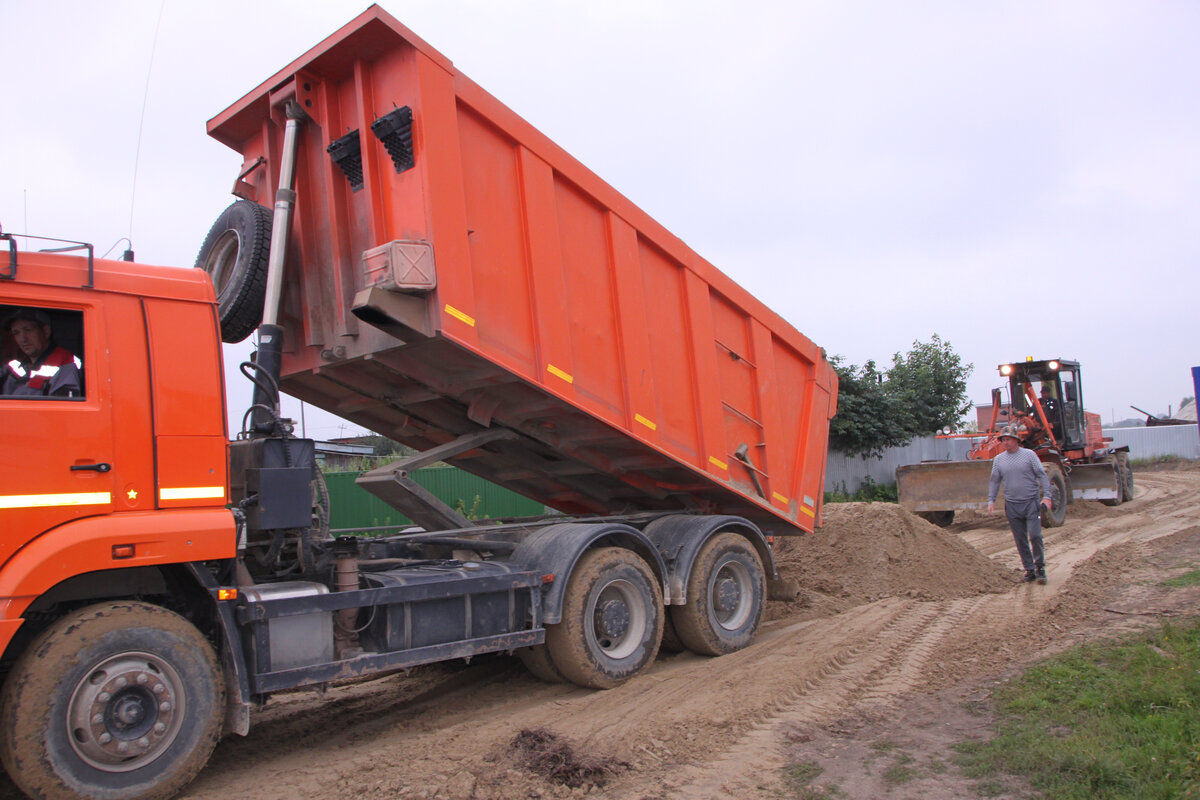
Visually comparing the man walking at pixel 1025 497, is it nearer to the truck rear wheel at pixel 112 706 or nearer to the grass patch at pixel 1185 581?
the grass patch at pixel 1185 581

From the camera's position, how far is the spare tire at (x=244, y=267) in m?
5.43

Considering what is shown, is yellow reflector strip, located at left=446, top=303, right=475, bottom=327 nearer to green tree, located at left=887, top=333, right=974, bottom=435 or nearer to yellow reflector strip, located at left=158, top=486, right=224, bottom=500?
yellow reflector strip, located at left=158, top=486, right=224, bottom=500

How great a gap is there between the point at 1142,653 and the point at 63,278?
6.50 meters

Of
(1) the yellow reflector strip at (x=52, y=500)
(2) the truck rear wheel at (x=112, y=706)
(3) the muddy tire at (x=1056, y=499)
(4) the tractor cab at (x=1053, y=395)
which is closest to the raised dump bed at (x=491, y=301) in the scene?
(1) the yellow reflector strip at (x=52, y=500)

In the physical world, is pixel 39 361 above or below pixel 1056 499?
above

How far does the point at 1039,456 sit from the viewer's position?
17.0 m

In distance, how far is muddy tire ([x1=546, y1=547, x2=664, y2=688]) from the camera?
5730 mm

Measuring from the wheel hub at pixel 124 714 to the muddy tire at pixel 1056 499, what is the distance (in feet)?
49.9

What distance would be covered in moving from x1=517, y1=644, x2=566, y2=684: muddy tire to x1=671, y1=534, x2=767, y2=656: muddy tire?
1.22 meters

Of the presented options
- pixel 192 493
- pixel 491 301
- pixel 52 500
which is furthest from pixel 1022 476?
pixel 52 500

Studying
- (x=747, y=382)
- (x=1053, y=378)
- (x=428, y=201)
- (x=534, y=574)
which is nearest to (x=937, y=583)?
(x=747, y=382)

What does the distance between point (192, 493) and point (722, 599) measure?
13.8 feet

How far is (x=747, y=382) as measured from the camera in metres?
7.54

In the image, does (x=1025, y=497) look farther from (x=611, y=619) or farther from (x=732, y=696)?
(x=611, y=619)
